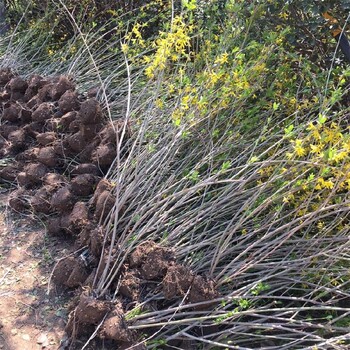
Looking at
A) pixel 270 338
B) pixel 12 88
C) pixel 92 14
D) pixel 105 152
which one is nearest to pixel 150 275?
pixel 270 338

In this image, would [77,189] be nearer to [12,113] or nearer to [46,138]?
[46,138]

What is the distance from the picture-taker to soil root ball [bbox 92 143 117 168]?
10.9ft

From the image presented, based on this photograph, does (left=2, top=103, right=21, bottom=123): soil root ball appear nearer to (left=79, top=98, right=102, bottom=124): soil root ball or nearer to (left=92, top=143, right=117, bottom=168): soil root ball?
(left=79, top=98, right=102, bottom=124): soil root ball

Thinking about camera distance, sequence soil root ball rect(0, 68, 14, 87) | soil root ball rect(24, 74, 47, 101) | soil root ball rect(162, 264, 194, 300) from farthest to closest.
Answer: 1. soil root ball rect(0, 68, 14, 87)
2. soil root ball rect(24, 74, 47, 101)
3. soil root ball rect(162, 264, 194, 300)

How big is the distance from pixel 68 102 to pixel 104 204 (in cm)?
113

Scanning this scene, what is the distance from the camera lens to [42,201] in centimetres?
326

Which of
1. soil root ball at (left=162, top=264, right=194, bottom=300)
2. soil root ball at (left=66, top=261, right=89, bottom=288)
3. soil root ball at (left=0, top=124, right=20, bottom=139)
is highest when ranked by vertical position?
soil root ball at (left=0, top=124, right=20, bottom=139)

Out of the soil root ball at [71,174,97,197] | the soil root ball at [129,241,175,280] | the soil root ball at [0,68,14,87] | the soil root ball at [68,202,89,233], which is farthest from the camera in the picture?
the soil root ball at [0,68,14,87]

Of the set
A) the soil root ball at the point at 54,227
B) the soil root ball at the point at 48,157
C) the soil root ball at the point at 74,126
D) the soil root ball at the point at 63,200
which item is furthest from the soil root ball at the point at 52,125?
the soil root ball at the point at 54,227

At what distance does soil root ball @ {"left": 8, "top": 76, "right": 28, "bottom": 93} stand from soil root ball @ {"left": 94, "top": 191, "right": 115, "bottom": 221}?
5.24 ft

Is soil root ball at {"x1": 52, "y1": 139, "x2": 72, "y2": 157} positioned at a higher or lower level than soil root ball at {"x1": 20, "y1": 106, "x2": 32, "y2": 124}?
lower

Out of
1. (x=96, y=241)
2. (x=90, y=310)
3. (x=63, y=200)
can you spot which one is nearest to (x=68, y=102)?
(x=63, y=200)

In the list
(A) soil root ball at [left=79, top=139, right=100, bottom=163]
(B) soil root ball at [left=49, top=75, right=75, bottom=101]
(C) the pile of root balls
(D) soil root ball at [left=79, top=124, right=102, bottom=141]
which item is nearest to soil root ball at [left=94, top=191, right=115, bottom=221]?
(C) the pile of root balls

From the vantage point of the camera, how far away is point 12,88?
4.14 metres
